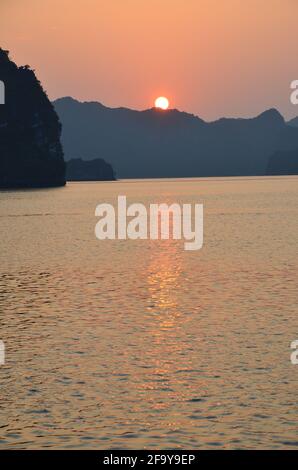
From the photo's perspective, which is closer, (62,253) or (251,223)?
(62,253)

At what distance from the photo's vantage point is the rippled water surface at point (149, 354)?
23109 mm

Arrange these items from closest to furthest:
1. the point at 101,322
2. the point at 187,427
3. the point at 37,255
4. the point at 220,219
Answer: the point at 187,427
the point at 101,322
the point at 37,255
the point at 220,219

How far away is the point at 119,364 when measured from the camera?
30984 mm

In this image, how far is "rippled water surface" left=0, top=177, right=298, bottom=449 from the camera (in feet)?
75.8

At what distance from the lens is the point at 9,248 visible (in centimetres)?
8662

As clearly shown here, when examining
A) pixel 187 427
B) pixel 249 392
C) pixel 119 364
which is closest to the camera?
pixel 187 427

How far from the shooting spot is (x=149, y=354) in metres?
32.7

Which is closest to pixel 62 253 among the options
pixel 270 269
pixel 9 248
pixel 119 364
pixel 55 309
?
pixel 9 248

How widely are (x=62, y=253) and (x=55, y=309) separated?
3646 centimetres
